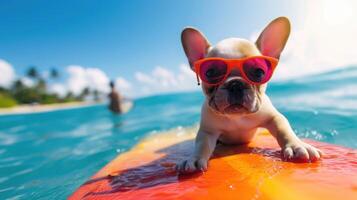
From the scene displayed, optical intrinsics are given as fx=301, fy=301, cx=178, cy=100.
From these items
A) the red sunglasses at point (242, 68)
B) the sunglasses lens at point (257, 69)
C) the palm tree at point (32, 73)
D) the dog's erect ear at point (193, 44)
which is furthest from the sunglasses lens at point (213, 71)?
the palm tree at point (32, 73)

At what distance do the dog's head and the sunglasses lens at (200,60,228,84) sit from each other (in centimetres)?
4

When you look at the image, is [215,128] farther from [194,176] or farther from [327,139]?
[327,139]

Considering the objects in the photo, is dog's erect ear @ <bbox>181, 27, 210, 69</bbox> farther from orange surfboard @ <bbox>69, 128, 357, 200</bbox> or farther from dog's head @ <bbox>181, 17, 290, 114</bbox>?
orange surfboard @ <bbox>69, 128, 357, 200</bbox>

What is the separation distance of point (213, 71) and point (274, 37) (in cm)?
54

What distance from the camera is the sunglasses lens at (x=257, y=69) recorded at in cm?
176

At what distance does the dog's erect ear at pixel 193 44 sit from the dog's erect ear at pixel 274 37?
0.37m

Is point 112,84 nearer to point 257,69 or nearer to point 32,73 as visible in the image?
point 257,69

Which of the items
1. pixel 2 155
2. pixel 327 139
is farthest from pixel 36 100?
pixel 327 139

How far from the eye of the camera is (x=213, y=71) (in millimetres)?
1808

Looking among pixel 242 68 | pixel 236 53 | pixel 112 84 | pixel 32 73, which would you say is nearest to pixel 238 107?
pixel 242 68

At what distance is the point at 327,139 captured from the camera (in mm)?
3359

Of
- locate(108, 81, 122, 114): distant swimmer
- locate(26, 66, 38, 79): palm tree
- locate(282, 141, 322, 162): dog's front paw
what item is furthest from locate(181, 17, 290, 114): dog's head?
locate(26, 66, 38, 79): palm tree

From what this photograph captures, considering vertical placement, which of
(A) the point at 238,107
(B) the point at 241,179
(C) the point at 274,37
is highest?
(C) the point at 274,37

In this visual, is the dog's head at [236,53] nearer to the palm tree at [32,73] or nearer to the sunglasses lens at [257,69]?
the sunglasses lens at [257,69]
